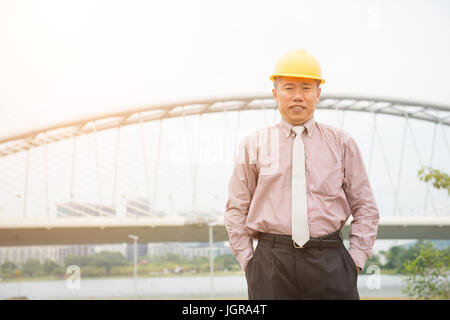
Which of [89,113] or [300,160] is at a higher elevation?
[89,113]

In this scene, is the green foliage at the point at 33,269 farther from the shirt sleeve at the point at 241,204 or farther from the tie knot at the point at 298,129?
the tie knot at the point at 298,129

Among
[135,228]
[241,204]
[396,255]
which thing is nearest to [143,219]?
[135,228]

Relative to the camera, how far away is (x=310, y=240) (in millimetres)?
2600

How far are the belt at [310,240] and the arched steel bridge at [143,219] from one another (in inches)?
665

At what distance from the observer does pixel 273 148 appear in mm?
2859

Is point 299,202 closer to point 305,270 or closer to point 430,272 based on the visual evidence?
point 305,270

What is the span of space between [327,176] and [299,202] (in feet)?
0.70

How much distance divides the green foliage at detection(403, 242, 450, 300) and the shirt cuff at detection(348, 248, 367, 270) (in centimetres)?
549

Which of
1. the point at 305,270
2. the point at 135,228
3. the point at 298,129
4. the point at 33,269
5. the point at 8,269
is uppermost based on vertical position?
the point at 135,228

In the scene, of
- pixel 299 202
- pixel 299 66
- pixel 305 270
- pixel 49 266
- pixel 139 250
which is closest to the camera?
pixel 305 270

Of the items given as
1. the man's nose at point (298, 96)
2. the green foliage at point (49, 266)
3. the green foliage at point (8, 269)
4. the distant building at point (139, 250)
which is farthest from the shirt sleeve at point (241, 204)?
the distant building at point (139, 250)

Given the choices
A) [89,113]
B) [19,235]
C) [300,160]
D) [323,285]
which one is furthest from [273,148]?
[89,113]

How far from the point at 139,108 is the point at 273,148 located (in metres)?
25.6
